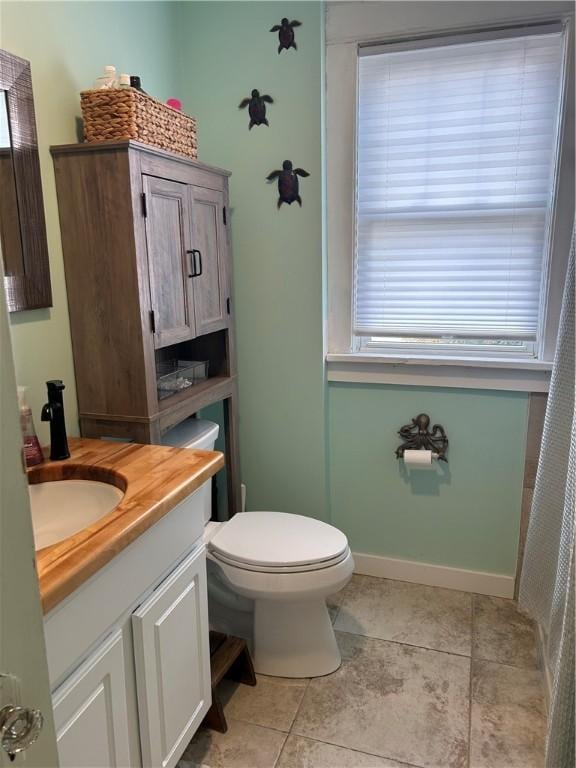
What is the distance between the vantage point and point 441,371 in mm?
2344

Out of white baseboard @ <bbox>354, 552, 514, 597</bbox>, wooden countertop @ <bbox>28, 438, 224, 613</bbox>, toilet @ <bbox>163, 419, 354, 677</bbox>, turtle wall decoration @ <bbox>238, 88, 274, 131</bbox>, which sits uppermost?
turtle wall decoration @ <bbox>238, 88, 274, 131</bbox>

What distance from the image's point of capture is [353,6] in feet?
7.15

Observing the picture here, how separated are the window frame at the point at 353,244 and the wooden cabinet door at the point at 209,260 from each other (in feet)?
1.63

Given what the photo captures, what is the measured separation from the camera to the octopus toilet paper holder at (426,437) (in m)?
2.40

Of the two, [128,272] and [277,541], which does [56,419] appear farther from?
[277,541]

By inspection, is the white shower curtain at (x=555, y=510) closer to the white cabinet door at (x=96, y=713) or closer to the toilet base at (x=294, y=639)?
the toilet base at (x=294, y=639)

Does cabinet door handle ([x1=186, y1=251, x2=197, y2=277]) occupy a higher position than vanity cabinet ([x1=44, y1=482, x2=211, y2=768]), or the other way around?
cabinet door handle ([x1=186, y1=251, x2=197, y2=277])

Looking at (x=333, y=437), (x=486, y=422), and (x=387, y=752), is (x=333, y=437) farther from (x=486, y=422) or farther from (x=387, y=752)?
(x=387, y=752)

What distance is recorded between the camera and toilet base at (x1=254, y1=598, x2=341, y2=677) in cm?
199

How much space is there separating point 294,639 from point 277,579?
0.30 metres

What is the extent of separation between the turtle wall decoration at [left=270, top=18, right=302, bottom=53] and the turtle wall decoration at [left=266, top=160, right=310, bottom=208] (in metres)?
0.42

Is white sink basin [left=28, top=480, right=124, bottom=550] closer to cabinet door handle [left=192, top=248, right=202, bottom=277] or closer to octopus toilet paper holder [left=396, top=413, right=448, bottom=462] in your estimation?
cabinet door handle [left=192, top=248, right=202, bottom=277]

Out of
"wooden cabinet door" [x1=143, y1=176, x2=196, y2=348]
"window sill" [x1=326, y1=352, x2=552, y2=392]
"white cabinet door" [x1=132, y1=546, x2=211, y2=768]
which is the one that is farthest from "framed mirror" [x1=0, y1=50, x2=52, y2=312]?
"window sill" [x1=326, y1=352, x2=552, y2=392]

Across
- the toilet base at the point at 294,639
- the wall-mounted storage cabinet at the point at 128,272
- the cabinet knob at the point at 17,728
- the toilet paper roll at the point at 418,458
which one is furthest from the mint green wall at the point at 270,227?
the cabinet knob at the point at 17,728
